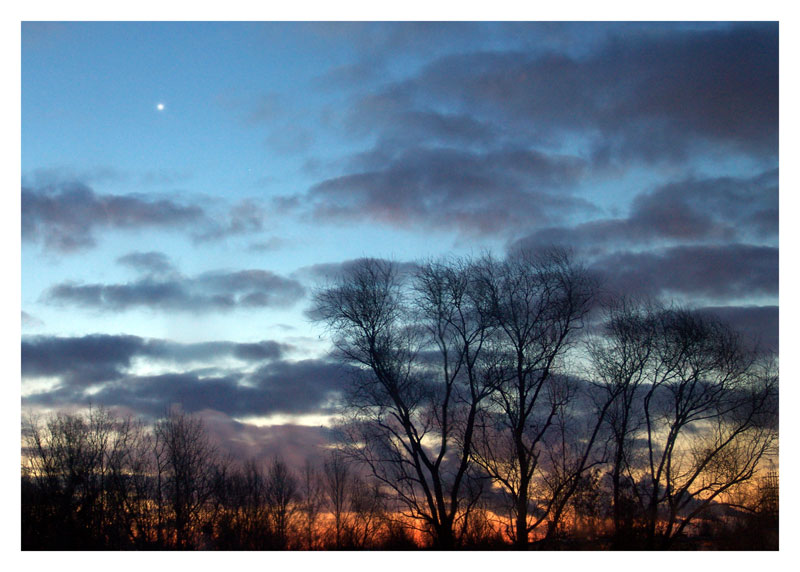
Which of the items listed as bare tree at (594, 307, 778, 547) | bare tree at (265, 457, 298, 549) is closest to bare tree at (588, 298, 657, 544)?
bare tree at (594, 307, 778, 547)

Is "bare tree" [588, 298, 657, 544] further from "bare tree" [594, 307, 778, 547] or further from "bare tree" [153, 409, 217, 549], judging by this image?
"bare tree" [153, 409, 217, 549]

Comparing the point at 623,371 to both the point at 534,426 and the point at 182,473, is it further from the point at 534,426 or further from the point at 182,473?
the point at 182,473

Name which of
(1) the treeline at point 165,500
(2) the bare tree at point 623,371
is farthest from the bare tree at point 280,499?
(2) the bare tree at point 623,371

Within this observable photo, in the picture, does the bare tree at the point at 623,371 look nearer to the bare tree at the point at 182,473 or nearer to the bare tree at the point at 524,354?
the bare tree at the point at 524,354

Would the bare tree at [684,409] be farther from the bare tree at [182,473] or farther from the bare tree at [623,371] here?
the bare tree at [182,473]

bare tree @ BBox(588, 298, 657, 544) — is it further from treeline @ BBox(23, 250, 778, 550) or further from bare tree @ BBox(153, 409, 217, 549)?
bare tree @ BBox(153, 409, 217, 549)

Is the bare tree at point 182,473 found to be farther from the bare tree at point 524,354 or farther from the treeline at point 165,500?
the bare tree at point 524,354

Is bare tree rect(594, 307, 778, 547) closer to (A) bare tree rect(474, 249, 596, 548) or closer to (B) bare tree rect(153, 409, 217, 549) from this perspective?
(A) bare tree rect(474, 249, 596, 548)

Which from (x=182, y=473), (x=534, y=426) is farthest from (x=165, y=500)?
(x=534, y=426)

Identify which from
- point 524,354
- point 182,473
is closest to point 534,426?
point 524,354

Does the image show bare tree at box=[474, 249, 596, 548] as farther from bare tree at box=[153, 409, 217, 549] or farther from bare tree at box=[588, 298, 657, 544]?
bare tree at box=[153, 409, 217, 549]

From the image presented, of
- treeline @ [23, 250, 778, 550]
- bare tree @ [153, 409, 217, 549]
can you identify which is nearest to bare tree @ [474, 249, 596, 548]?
treeline @ [23, 250, 778, 550]

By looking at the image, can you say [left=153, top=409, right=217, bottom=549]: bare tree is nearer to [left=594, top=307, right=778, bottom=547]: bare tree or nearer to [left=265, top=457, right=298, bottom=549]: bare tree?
[left=265, top=457, right=298, bottom=549]: bare tree

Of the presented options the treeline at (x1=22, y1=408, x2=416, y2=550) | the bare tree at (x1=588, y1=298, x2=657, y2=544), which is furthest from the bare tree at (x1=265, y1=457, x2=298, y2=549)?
the bare tree at (x1=588, y1=298, x2=657, y2=544)
